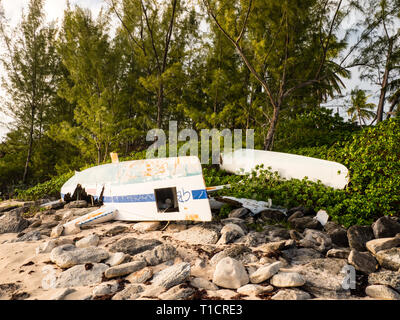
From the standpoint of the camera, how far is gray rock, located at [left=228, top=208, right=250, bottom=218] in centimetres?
578

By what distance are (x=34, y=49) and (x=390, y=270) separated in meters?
22.7

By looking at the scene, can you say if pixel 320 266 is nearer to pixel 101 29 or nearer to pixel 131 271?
pixel 131 271

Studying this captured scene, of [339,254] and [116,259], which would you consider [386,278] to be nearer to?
[339,254]

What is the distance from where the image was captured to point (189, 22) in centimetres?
1363

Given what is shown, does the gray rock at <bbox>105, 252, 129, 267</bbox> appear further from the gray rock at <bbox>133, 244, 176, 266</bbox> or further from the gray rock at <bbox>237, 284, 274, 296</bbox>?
the gray rock at <bbox>237, 284, 274, 296</bbox>

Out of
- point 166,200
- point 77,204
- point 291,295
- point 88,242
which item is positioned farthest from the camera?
point 77,204

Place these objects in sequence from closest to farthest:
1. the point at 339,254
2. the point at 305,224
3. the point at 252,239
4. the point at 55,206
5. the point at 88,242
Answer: the point at 339,254
the point at 252,239
the point at 88,242
the point at 305,224
the point at 55,206

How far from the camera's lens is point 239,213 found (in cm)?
579

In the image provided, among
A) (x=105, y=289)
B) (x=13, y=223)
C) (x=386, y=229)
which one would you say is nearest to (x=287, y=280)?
(x=105, y=289)

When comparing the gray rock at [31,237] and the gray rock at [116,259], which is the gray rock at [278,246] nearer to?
the gray rock at [116,259]

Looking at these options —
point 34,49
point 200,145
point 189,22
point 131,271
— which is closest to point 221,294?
point 131,271

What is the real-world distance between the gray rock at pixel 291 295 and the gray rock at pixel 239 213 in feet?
9.97

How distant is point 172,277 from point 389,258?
3216 mm

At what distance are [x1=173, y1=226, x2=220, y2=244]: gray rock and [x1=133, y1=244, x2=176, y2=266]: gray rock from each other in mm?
723
